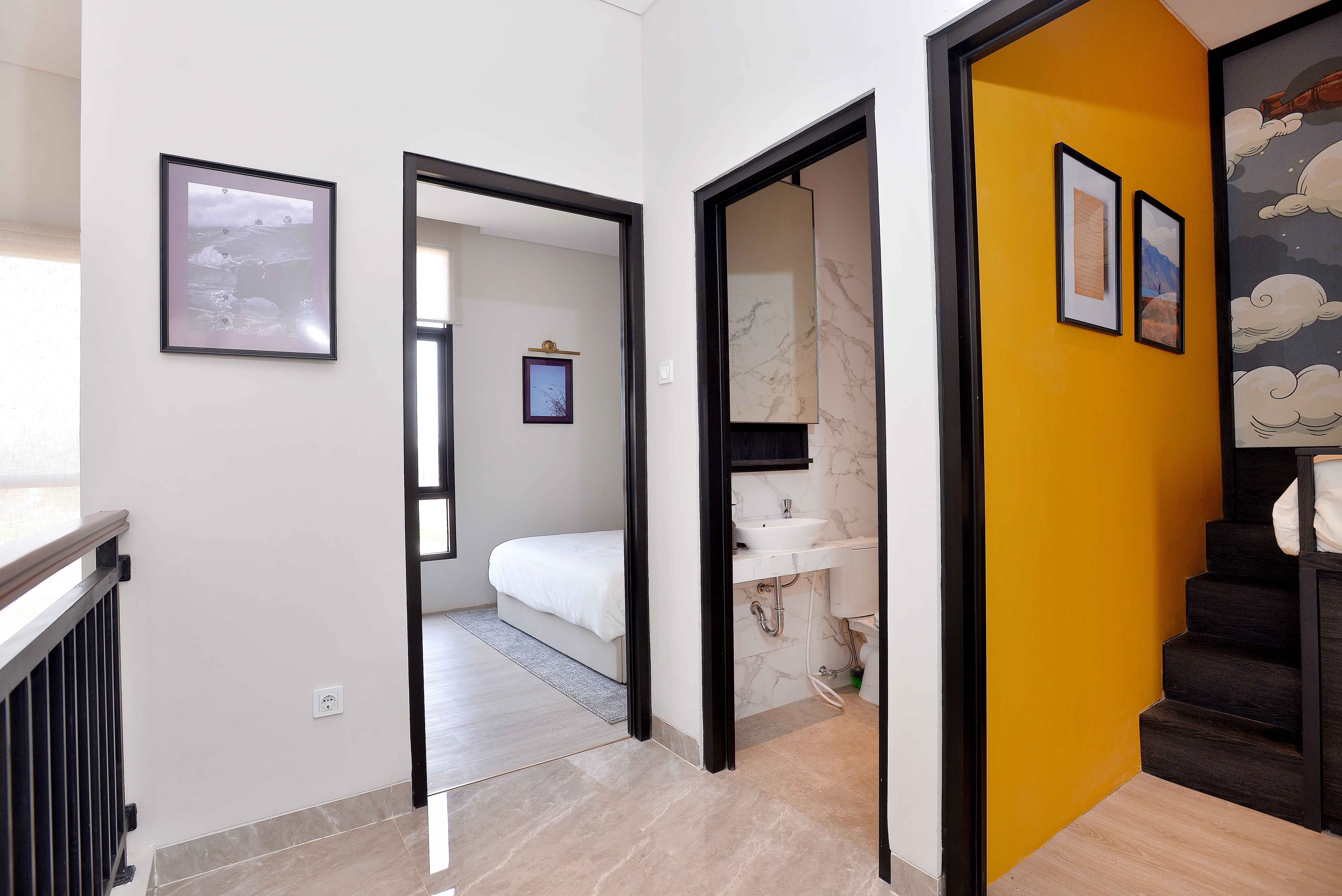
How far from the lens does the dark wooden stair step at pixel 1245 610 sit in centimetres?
243

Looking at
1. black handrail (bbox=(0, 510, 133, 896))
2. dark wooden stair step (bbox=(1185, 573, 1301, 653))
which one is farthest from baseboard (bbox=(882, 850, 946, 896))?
black handrail (bbox=(0, 510, 133, 896))

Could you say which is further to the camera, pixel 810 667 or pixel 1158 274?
pixel 810 667

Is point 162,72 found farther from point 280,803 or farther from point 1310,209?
point 1310,209

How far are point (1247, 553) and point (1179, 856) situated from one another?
150 cm

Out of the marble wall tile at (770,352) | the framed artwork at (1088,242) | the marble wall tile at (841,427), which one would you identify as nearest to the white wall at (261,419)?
the marble wall tile at (770,352)

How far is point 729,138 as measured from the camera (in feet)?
7.77

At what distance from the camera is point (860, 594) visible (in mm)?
3023

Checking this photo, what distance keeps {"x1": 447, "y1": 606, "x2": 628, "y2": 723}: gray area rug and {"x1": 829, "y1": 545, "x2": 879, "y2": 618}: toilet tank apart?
1.10m

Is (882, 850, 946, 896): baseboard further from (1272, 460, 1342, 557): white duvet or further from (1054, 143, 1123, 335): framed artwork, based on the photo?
(1054, 143, 1123, 335): framed artwork

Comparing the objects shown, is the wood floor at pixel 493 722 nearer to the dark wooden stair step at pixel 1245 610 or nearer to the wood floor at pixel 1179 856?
the wood floor at pixel 1179 856

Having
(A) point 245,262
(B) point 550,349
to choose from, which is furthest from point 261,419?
(B) point 550,349

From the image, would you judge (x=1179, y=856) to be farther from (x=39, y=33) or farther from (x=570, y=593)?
(x=39, y=33)

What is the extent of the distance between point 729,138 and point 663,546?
1616 millimetres

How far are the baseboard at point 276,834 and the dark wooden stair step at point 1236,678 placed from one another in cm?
293
